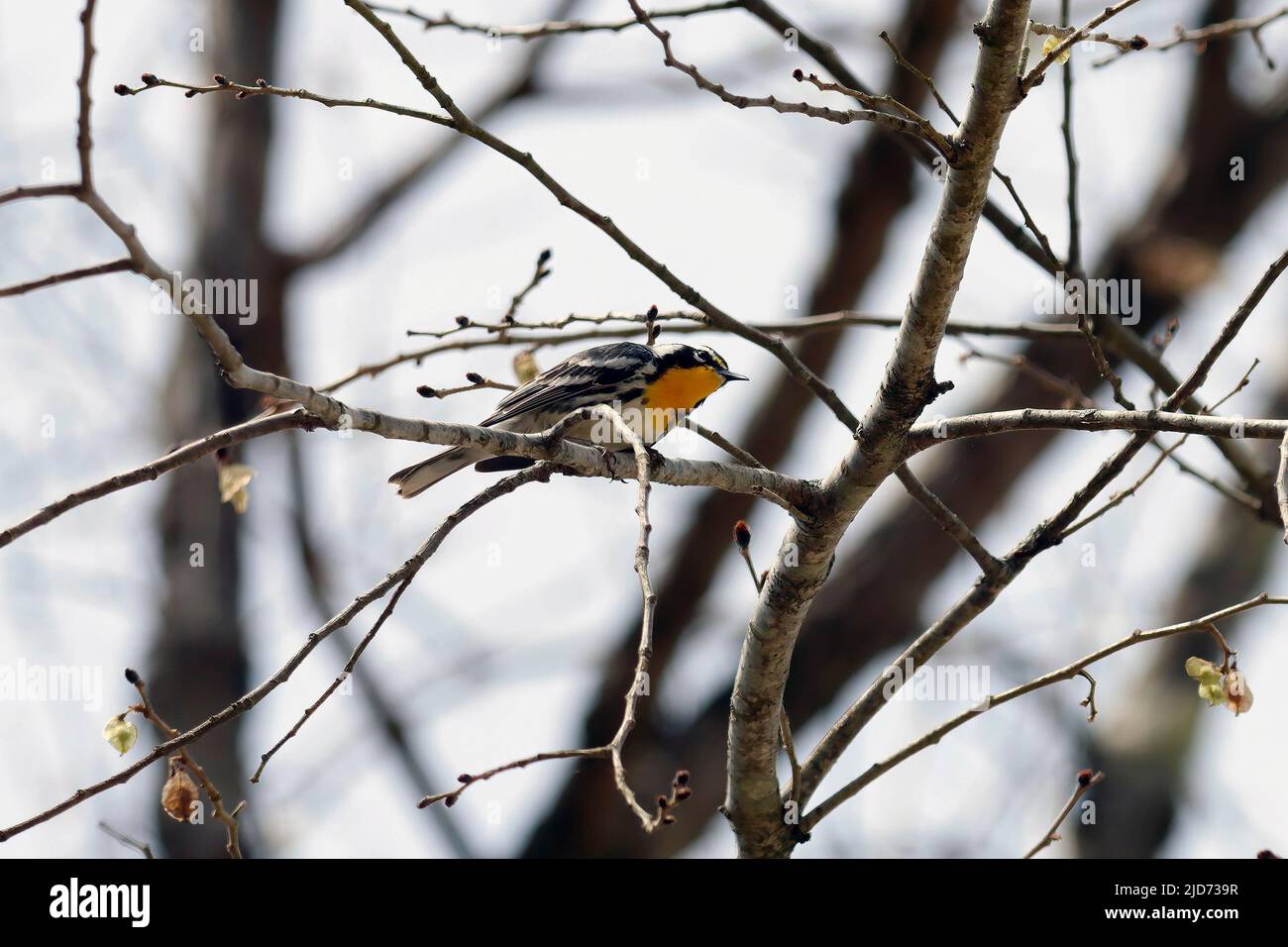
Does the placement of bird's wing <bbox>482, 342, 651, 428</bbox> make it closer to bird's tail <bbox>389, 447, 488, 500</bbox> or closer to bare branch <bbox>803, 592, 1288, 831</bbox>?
bird's tail <bbox>389, 447, 488, 500</bbox>

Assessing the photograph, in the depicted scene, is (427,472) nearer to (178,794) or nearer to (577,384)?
(577,384)

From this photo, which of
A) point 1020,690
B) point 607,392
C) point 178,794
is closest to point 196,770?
point 178,794

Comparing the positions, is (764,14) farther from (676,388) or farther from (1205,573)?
(1205,573)

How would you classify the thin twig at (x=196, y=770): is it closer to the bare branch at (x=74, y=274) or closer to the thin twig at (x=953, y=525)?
the bare branch at (x=74, y=274)

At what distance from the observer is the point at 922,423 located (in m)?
3.53

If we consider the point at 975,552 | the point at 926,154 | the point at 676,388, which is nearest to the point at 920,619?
the point at 676,388

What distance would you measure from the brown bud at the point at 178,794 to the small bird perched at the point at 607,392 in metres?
2.19

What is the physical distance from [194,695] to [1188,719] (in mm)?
8526

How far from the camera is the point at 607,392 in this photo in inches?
255

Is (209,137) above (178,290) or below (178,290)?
above

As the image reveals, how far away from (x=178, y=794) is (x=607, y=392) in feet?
11.5

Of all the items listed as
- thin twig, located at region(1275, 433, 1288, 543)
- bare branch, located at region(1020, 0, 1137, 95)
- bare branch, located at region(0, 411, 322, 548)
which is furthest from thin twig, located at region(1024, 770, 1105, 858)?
bare branch, located at region(0, 411, 322, 548)

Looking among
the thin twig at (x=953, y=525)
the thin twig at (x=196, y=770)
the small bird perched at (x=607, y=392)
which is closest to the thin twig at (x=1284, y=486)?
the thin twig at (x=953, y=525)

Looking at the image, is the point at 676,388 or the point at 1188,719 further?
the point at 1188,719
